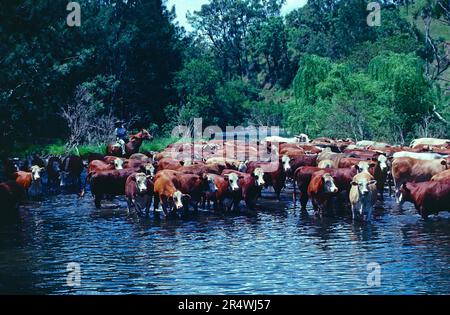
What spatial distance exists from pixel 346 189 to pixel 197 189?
151 inches

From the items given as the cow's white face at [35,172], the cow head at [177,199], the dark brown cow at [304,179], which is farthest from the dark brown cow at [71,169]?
the cow head at [177,199]

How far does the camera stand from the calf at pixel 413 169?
80.2 ft

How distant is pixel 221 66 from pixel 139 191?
78.1m

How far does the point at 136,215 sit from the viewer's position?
2125 centimetres

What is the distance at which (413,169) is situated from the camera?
2462 cm

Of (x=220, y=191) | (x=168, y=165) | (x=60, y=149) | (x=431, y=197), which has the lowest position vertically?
(x=431, y=197)

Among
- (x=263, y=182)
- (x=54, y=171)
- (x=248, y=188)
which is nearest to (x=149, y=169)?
(x=263, y=182)

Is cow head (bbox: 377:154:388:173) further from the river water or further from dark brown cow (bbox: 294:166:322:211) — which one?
dark brown cow (bbox: 294:166:322:211)

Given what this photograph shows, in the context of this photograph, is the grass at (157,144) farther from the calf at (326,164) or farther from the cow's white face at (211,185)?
the cow's white face at (211,185)

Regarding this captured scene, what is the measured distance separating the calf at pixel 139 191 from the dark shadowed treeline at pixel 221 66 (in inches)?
437

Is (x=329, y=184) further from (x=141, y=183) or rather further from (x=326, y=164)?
(x=326, y=164)

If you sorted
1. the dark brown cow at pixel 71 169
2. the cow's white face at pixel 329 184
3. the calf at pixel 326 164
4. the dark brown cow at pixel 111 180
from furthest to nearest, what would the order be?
the dark brown cow at pixel 71 169
the calf at pixel 326 164
the dark brown cow at pixel 111 180
the cow's white face at pixel 329 184
